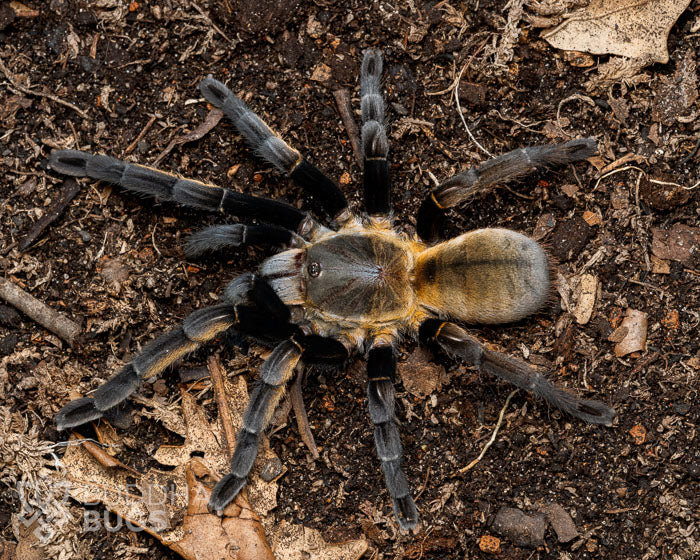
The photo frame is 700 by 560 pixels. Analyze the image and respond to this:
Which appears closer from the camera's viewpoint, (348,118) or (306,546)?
(306,546)

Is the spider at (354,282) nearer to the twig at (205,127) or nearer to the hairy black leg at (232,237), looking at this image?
the hairy black leg at (232,237)

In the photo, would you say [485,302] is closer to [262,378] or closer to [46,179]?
[262,378]

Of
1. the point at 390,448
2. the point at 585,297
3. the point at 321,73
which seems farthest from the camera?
the point at 321,73

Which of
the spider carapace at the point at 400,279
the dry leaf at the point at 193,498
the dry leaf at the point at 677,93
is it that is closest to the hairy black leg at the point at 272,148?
the spider carapace at the point at 400,279

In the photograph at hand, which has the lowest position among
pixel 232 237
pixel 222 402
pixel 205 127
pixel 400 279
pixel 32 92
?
pixel 222 402

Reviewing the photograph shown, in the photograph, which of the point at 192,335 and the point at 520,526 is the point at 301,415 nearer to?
the point at 192,335

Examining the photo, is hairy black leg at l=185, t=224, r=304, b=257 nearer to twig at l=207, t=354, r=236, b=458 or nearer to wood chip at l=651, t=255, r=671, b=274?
twig at l=207, t=354, r=236, b=458

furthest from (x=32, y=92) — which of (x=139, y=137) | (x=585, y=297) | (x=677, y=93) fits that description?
(x=677, y=93)

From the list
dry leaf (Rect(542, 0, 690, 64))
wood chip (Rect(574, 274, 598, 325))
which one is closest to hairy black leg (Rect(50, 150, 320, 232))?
wood chip (Rect(574, 274, 598, 325))
